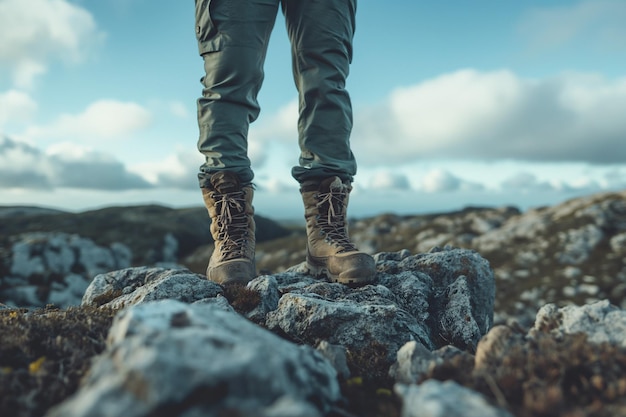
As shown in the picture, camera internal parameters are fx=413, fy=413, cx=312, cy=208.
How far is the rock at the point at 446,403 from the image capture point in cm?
244

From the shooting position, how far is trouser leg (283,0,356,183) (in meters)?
6.91

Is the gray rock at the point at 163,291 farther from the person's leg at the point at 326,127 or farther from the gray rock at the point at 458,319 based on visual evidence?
the gray rock at the point at 458,319

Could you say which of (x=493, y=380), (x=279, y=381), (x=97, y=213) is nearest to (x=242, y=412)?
(x=279, y=381)

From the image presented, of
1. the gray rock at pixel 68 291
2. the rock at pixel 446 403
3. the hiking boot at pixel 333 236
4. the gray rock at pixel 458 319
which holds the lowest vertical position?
the gray rock at pixel 68 291

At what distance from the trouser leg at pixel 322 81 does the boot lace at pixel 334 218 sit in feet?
1.19

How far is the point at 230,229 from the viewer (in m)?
6.89

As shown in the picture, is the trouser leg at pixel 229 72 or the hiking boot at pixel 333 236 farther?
the hiking boot at pixel 333 236

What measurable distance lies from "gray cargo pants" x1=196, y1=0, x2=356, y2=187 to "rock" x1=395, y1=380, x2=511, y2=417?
467 cm

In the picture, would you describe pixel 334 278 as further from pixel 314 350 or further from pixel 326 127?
pixel 314 350

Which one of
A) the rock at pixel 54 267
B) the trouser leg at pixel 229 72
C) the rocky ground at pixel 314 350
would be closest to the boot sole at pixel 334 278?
the rocky ground at pixel 314 350

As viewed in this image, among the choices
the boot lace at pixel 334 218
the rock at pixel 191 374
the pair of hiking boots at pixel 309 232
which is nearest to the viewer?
the rock at pixel 191 374

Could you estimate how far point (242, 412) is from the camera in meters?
2.25

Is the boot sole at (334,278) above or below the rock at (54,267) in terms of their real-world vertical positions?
above

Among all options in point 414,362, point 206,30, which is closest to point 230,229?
point 206,30
